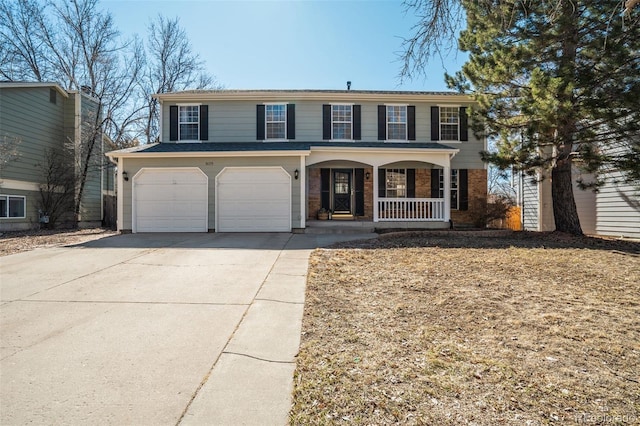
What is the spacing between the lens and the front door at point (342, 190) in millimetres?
14336

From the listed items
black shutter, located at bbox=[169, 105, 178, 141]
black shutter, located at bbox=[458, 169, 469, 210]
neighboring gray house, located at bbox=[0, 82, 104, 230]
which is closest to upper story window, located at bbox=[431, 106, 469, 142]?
black shutter, located at bbox=[458, 169, 469, 210]

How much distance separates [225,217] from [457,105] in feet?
33.1

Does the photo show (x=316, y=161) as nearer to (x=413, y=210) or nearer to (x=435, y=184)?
(x=413, y=210)

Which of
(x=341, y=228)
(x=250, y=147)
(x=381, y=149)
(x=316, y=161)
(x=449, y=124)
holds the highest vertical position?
(x=449, y=124)

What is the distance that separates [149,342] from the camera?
3.31 m

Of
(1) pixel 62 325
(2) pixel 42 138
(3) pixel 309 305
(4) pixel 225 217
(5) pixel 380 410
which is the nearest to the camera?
(5) pixel 380 410

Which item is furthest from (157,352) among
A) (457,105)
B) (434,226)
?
(457,105)

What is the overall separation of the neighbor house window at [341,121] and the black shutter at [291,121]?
58.9 inches

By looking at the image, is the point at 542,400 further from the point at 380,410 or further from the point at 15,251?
the point at 15,251

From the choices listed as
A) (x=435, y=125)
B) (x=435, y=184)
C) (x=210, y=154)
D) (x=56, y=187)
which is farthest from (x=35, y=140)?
(x=435, y=184)

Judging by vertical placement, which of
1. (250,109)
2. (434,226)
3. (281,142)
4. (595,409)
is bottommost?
(595,409)

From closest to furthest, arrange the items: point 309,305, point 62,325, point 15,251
A: point 62,325
point 309,305
point 15,251

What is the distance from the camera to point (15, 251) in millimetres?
8453

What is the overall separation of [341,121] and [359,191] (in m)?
2.86
